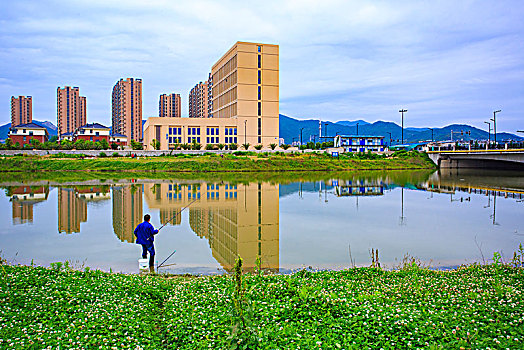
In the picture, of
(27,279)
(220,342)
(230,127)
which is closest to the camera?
(220,342)

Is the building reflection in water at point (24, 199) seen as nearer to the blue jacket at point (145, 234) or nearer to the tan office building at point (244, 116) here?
the blue jacket at point (145, 234)

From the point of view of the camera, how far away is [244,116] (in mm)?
81875

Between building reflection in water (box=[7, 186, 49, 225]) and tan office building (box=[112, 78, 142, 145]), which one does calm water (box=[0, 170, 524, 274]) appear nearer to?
building reflection in water (box=[7, 186, 49, 225])

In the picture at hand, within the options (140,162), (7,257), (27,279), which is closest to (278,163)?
(140,162)

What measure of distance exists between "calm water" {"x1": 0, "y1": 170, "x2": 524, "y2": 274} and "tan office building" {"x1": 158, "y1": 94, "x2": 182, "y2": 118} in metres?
135

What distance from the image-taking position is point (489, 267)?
32.8ft

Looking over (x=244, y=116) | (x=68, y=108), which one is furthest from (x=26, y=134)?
(x=68, y=108)

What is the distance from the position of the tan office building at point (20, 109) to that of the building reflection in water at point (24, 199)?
14101 cm

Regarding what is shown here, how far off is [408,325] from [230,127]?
77940mm

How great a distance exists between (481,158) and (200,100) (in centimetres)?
10574

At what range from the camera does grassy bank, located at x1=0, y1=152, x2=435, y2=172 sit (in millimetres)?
55594

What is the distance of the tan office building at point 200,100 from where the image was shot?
13888 centimetres

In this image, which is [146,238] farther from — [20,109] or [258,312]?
[20,109]

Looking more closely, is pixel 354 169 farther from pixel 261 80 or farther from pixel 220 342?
pixel 220 342
